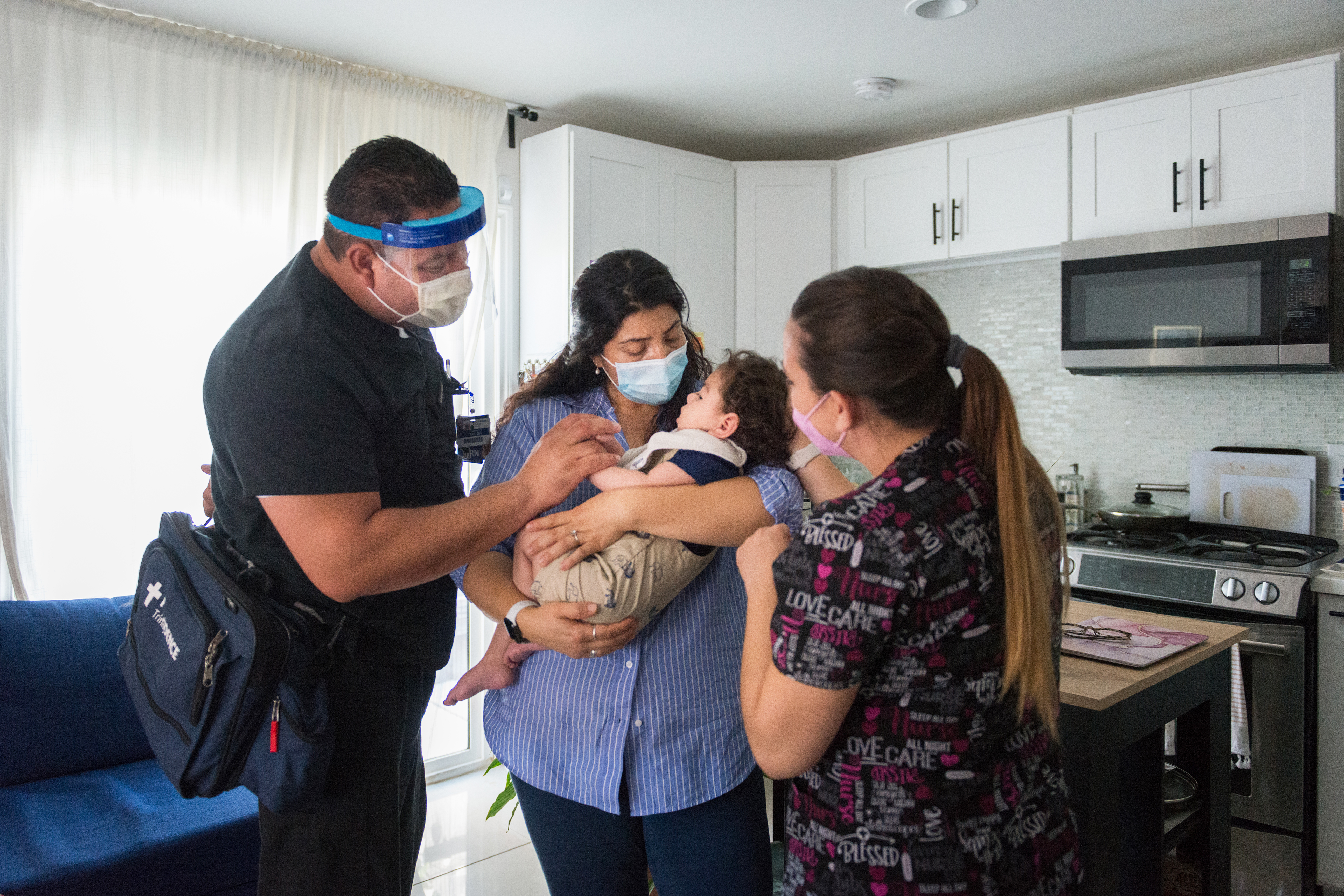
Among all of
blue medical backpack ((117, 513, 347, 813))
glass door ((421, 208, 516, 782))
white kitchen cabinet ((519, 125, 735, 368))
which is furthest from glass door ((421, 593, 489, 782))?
blue medical backpack ((117, 513, 347, 813))

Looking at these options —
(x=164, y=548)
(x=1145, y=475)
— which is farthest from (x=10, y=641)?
(x=1145, y=475)

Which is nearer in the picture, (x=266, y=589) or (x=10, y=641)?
(x=266, y=589)

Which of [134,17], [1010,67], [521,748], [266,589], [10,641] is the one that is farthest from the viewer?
[1010,67]

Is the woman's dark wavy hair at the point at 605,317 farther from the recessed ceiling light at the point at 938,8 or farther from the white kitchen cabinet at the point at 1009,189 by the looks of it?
the white kitchen cabinet at the point at 1009,189

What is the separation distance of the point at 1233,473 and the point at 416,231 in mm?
3117

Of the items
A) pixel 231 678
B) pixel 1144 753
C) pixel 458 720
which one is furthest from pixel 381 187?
pixel 458 720

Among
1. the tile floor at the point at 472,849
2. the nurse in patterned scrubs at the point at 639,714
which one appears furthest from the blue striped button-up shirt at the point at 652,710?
the tile floor at the point at 472,849

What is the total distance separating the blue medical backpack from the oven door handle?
262cm

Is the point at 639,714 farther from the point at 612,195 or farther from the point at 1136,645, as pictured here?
the point at 612,195

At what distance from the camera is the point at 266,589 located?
1259 mm

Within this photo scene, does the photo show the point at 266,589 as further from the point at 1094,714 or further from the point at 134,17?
the point at 134,17

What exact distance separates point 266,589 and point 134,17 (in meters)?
2.27

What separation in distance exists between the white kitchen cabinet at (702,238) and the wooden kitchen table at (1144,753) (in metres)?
1.99

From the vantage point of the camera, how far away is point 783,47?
2.94 meters
